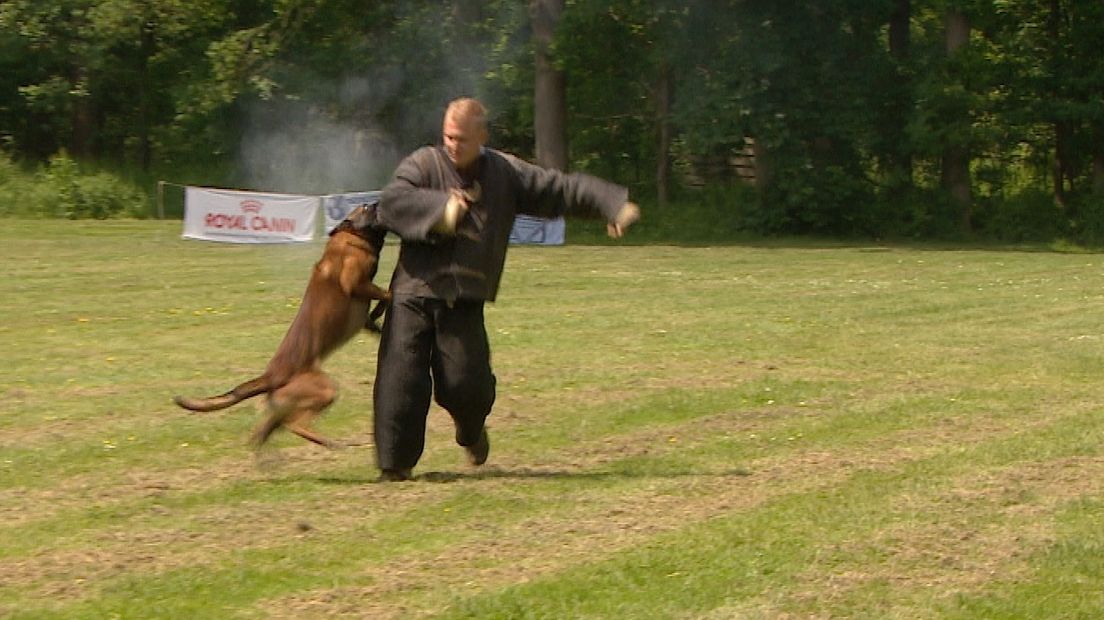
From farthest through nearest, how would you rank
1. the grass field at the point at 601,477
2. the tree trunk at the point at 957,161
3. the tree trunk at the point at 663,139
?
the tree trunk at the point at 663,139 → the tree trunk at the point at 957,161 → the grass field at the point at 601,477

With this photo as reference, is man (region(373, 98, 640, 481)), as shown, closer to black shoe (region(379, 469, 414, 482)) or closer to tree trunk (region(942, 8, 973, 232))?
black shoe (region(379, 469, 414, 482))

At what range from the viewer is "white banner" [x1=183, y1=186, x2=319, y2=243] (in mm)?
30500

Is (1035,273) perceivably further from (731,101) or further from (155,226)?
(155,226)

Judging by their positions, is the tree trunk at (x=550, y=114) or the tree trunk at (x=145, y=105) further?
the tree trunk at (x=145, y=105)

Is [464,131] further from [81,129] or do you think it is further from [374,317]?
[81,129]

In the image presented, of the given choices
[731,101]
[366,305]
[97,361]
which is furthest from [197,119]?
[366,305]

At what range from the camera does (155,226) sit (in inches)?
1377

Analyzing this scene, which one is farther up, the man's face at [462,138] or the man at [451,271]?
the man's face at [462,138]

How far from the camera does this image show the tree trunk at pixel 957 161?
36031 millimetres

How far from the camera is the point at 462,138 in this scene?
8328 mm

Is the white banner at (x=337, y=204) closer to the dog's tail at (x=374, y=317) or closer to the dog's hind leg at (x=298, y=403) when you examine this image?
the dog's tail at (x=374, y=317)

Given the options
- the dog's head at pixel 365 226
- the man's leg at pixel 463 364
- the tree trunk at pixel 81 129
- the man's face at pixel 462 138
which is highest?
the tree trunk at pixel 81 129

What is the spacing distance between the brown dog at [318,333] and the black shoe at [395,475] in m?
0.44

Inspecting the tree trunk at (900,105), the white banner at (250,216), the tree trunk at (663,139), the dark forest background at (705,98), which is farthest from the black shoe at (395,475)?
the tree trunk at (663,139)
